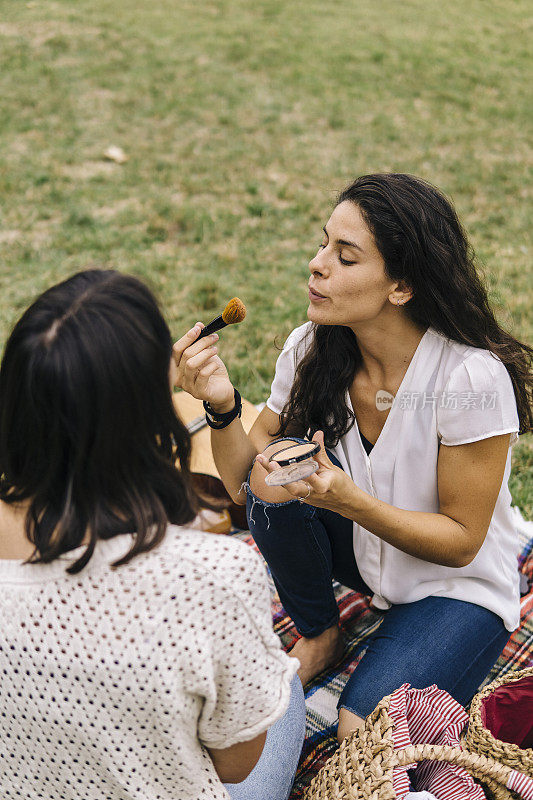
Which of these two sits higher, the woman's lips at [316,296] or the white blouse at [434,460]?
the woman's lips at [316,296]

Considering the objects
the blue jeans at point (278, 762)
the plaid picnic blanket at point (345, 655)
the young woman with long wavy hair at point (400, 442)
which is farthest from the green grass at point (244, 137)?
the blue jeans at point (278, 762)

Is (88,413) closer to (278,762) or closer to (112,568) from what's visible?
(112,568)

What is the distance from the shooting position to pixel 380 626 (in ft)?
6.89

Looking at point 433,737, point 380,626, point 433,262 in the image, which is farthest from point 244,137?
point 433,737

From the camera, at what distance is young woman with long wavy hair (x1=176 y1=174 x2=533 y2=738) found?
1.90m

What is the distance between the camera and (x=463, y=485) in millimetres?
1927

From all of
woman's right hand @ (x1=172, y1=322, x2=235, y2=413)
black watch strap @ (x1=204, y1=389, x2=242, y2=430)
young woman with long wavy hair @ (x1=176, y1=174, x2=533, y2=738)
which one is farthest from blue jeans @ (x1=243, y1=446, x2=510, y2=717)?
woman's right hand @ (x1=172, y1=322, x2=235, y2=413)

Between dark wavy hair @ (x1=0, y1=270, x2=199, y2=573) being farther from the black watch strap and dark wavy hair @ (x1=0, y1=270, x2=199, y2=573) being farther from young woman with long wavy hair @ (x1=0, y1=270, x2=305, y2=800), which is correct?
the black watch strap

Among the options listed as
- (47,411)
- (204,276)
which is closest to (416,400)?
(47,411)

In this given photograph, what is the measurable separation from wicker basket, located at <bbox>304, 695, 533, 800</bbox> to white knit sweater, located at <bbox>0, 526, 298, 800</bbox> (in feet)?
1.35

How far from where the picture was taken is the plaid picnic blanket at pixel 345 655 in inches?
82.1

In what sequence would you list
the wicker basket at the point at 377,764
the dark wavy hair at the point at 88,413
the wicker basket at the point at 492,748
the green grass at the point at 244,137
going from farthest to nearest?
the green grass at the point at 244,137, the wicker basket at the point at 492,748, the wicker basket at the point at 377,764, the dark wavy hair at the point at 88,413

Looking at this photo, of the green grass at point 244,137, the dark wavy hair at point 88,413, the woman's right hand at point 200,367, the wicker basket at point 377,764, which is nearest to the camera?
the dark wavy hair at point 88,413

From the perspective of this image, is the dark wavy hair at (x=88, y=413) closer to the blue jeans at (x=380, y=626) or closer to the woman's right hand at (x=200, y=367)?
the woman's right hand at (x=200, y=367)
